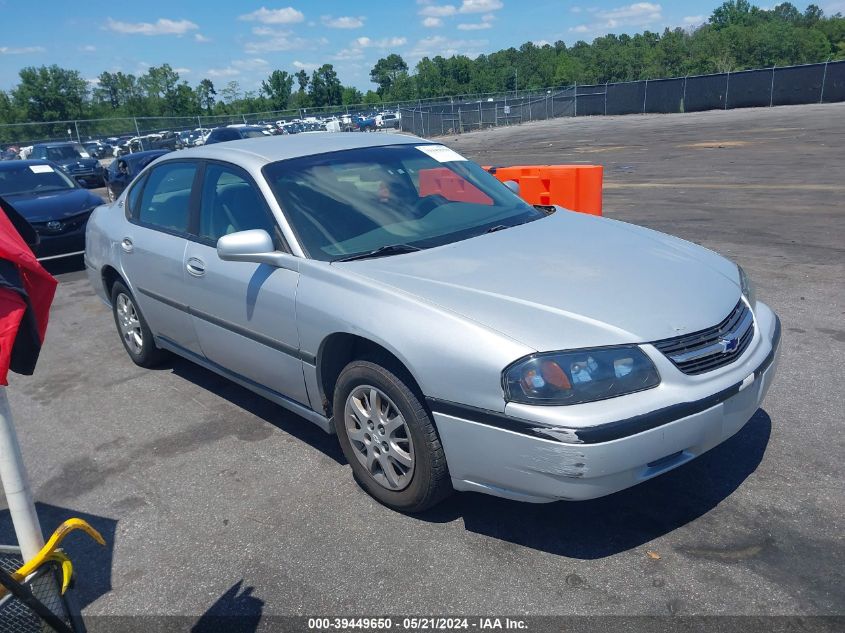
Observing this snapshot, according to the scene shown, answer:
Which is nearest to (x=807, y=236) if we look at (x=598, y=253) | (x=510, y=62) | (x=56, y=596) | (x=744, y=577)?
(x=598, y=253)

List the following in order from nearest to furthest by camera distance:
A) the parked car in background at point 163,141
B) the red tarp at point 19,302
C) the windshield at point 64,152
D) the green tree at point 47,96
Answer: the red tarp at point 19,302 < the windshield at point 64,152 < the parked car in background at point 163,141 < the green tree at point 47,96

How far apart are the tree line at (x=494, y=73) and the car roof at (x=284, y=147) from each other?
68.2 meters

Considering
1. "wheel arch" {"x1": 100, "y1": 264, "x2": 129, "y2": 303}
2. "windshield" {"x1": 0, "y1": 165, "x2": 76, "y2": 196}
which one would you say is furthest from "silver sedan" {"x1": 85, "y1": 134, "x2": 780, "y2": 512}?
"windshield" {"x1": 0, "y1": 165, "x2": 76, "y2": 196}

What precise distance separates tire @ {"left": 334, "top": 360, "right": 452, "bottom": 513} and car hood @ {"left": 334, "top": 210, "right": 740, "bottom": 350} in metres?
0.42

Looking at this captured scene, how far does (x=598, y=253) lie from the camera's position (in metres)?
3.57

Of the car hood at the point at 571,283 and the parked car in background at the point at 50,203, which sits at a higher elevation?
the car hood at the point at 571,283

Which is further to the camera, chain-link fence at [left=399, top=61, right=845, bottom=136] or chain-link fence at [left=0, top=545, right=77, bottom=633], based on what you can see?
chain-link fence at [left=399, top=61, right=845, bottom=136]

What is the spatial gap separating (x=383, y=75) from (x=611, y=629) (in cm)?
14110

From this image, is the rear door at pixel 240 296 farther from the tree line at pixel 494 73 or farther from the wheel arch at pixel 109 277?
the tree line at pixel 494 73

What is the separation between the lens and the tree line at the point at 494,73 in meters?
71.2

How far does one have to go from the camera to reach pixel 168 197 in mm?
4875

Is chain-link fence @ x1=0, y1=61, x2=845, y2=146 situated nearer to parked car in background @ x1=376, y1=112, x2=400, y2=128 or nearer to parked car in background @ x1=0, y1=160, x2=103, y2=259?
parked car in background @ x1=376, y1=112, x2=400, y2=128

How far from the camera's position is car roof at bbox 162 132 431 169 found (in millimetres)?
4168

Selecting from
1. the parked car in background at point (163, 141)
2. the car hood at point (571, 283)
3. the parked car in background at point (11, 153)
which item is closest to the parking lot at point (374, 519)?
the car hood at point (571, 283)
